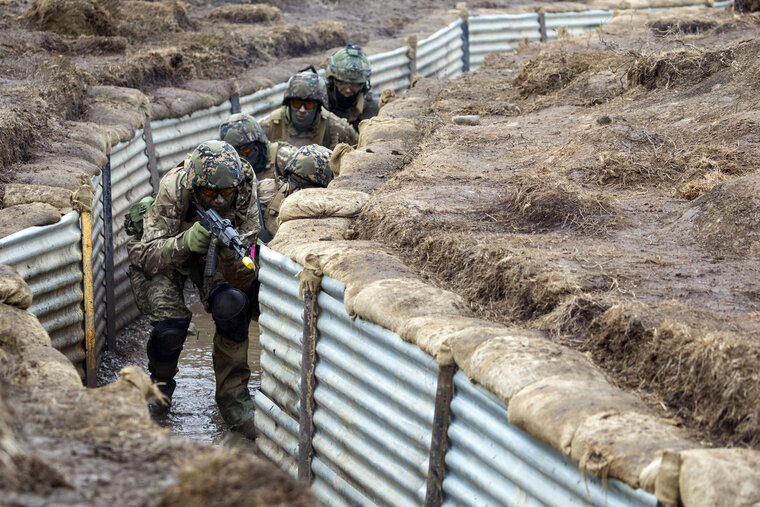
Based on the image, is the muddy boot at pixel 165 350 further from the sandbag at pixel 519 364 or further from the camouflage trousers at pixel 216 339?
the sandbag at pixel 519 364

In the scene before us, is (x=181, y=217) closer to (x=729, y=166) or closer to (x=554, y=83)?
(x=729, y=166)

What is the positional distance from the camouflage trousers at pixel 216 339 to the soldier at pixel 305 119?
2.73 metres

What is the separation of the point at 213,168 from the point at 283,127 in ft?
10.4

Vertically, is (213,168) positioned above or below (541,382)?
below

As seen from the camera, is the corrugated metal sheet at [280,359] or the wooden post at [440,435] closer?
the wooden post at [440,435]

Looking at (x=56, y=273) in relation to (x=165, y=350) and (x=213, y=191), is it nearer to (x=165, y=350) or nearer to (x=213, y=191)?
(x=165, y=350)

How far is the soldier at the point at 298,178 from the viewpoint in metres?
7.27

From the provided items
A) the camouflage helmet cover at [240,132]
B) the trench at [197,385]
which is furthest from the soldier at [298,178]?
the trench at [197,385]

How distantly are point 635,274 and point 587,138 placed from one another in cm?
244

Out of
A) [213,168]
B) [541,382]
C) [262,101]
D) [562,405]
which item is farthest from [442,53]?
[562,405]

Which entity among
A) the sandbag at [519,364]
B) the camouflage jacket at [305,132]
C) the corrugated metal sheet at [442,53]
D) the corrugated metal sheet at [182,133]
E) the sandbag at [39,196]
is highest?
the sandbag at [519,364]

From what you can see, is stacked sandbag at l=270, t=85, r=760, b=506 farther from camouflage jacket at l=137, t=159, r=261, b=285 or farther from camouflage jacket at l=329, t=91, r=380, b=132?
camouflage jacket at l=329, t=91, r=380, b=132

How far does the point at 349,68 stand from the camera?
1021 centimetres

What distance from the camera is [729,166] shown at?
6.10m
